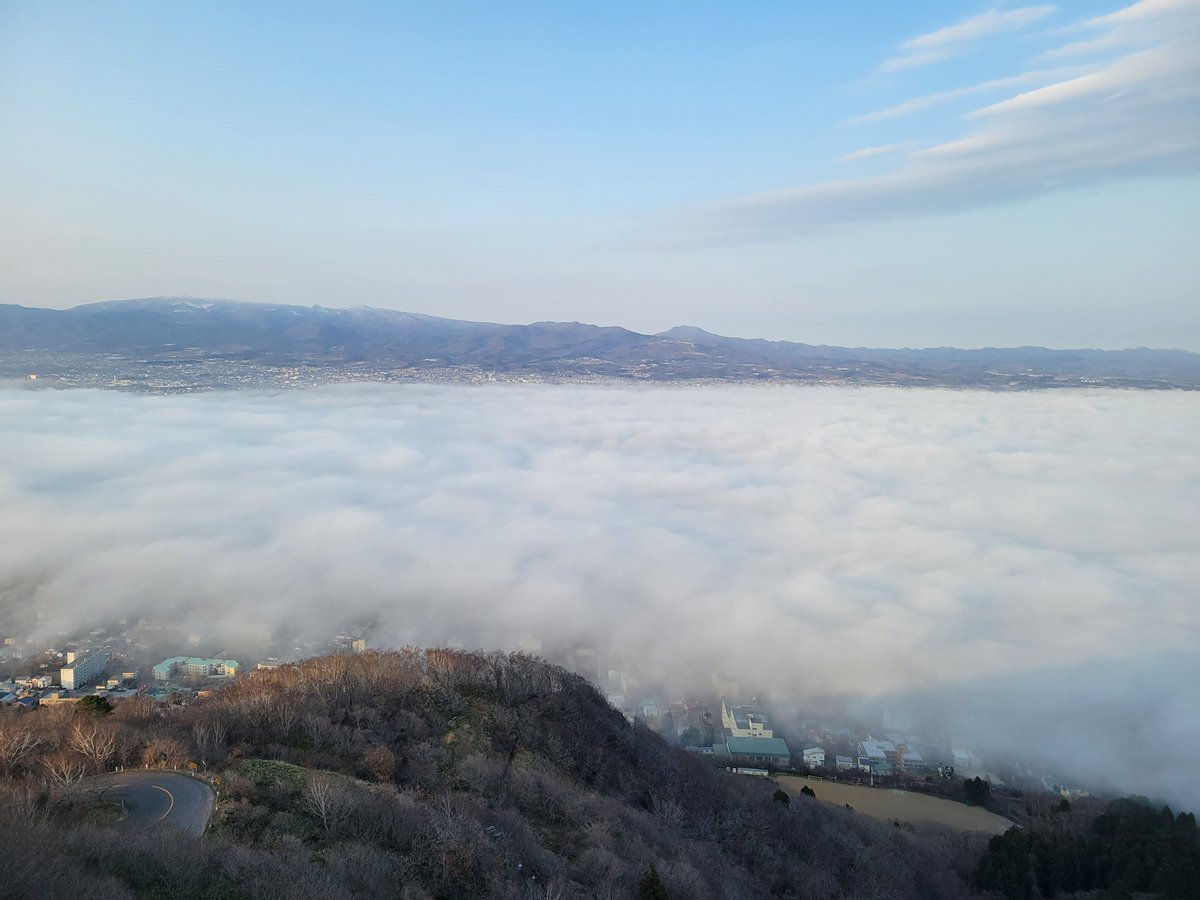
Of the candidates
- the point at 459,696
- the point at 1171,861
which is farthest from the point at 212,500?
the point at 1171,861

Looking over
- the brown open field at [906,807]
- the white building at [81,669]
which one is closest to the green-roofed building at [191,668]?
the white building at [81,669]

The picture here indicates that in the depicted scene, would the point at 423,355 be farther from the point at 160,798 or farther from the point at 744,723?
the point at 160,798

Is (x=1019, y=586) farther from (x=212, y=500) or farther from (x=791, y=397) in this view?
(x=791, y=397)

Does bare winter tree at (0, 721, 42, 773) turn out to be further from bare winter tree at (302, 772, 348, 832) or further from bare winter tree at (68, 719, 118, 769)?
bare winter tree at (302, 772, 348, 832)

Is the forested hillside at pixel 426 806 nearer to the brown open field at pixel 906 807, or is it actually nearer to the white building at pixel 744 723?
the brown open field at pixel 906 807

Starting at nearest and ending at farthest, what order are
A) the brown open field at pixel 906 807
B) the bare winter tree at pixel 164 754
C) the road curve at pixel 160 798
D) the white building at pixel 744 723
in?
the road curve at pixel 160 798 → the bare winter tree at pixel 164 754 → the brown open field at pixel 906 807 → the white building at pixel 744 723

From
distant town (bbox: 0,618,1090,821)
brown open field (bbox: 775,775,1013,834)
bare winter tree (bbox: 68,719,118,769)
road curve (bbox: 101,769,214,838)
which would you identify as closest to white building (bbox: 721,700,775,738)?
distant town (bbox: 0,618,1090,821)
